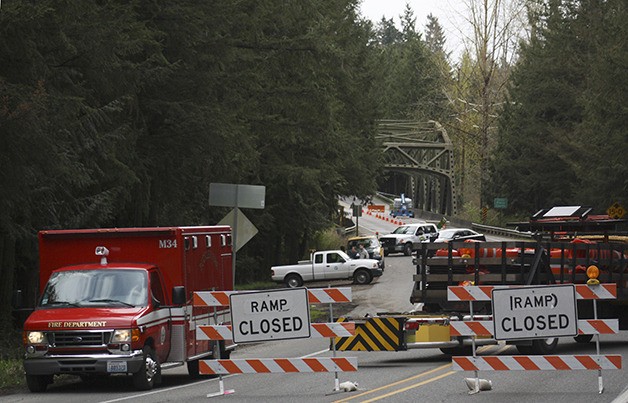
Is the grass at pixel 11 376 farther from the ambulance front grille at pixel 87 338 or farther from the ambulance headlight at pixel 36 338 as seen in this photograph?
the ambulance front grille at pixel 87 338

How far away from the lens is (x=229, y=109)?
31016 mm

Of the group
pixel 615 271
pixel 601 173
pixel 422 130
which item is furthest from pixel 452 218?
pixel 615 271

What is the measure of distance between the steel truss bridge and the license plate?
101 metres

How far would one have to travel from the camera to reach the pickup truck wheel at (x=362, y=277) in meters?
51.4

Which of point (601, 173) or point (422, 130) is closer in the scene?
point (601, 173)

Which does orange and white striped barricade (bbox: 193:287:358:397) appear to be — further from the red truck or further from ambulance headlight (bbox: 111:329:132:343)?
the red truck

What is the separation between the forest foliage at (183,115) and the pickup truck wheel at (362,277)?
379cm

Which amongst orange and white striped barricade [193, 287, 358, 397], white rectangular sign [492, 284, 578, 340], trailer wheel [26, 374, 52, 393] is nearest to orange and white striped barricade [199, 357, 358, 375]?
orange and white striped barricade [193, 287, 358, 397]

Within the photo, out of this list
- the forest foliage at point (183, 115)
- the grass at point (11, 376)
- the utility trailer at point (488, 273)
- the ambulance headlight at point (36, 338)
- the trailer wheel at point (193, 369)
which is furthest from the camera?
the forest foliage at point (183, 115)

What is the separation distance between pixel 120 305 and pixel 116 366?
1120 millimetres

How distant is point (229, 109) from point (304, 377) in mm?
13350

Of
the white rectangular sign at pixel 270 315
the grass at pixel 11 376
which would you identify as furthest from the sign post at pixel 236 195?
the white rectangular sign at pixel 270 315

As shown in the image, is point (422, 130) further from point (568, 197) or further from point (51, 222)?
point (51, 222)

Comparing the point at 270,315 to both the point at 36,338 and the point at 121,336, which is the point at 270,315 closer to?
the point at 121,336
